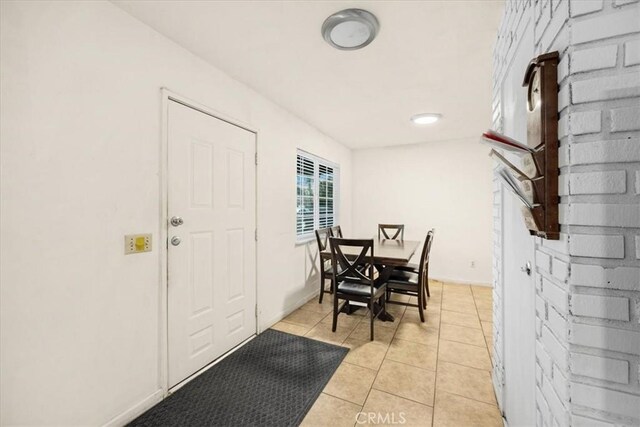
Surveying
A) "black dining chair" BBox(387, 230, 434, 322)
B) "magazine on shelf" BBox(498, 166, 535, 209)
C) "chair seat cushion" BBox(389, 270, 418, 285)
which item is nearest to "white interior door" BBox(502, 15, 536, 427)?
"magazine on shelf" BBox(498, 166, 535, 209)

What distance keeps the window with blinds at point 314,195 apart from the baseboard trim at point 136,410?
2014 mm

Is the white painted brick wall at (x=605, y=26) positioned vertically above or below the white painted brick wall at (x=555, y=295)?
above

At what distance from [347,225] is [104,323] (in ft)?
12.9

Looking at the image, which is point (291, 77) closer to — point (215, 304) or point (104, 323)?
point (215, 304)

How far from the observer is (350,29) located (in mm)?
1638

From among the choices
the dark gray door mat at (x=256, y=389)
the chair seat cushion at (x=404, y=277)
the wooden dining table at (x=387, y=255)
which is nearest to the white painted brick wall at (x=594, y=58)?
the dark gray door mat at (x=256, y=389)

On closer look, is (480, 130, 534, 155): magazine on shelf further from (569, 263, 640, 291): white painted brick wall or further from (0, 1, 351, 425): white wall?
(0, 1, 351, 425): white wall

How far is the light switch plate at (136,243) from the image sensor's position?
1.53 meters

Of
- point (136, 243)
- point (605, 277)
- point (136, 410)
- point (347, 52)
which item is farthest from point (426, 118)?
point (136, 410)

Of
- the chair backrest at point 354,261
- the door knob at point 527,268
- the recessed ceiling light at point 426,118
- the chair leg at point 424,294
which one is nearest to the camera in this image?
the door knob at point 527,268

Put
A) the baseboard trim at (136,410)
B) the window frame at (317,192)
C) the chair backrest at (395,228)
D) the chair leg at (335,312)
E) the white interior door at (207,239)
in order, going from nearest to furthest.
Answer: the baseboard trim at (136,410) → the white interior door at (207,239) → the chair leg at (335,312) → the window frame at (317,192) → the chair backrest at (395,228)

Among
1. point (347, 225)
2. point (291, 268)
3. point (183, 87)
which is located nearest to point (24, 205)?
point (183, 87)

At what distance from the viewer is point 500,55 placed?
1.54m

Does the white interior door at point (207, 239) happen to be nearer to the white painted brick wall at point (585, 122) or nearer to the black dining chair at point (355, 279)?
the black dining chair at point (355, 279)
